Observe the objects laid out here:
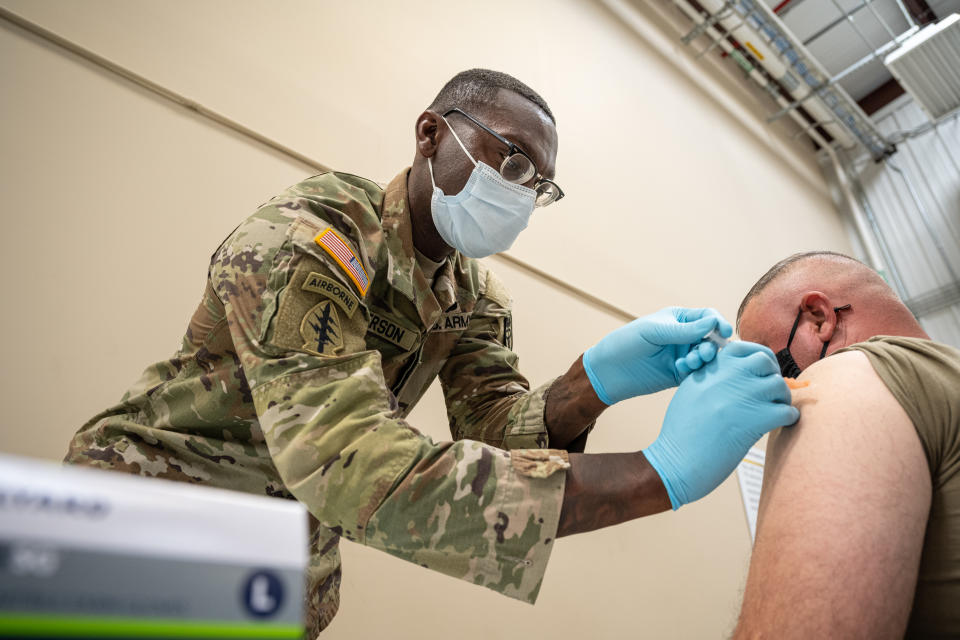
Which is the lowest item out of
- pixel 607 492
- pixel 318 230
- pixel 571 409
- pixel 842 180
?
pixel 571 409

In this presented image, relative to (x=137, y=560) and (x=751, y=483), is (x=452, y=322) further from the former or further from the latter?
(x=751, y=483)

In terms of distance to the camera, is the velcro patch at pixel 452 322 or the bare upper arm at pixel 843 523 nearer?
the bare upper arm at pixel 843 523

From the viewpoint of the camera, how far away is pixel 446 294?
157 cm

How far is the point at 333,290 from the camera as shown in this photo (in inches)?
41.8

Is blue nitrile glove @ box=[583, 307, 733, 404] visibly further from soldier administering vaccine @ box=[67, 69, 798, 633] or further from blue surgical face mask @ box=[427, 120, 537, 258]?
blue surgical face mask @ box=[427, 120, 537, 258]

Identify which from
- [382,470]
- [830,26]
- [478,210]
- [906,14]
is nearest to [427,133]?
[478,210]

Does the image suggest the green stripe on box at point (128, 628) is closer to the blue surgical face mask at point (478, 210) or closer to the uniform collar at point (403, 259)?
the uniform collar at point (403, 259)

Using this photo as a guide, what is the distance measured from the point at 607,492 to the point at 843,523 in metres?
0.31

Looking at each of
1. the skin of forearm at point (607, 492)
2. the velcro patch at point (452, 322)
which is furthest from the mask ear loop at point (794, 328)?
the velcro patch at point (452, 322)

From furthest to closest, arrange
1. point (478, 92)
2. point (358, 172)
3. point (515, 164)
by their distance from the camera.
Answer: point (358, 172)
point (478, 92)
point (515, 164)

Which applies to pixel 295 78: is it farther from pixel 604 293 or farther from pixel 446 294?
pixel 604 293

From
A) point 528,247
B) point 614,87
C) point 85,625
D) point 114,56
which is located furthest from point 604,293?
point 85,625

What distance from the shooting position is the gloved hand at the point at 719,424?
952 millimetres

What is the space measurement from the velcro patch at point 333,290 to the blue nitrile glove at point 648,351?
576 mm
